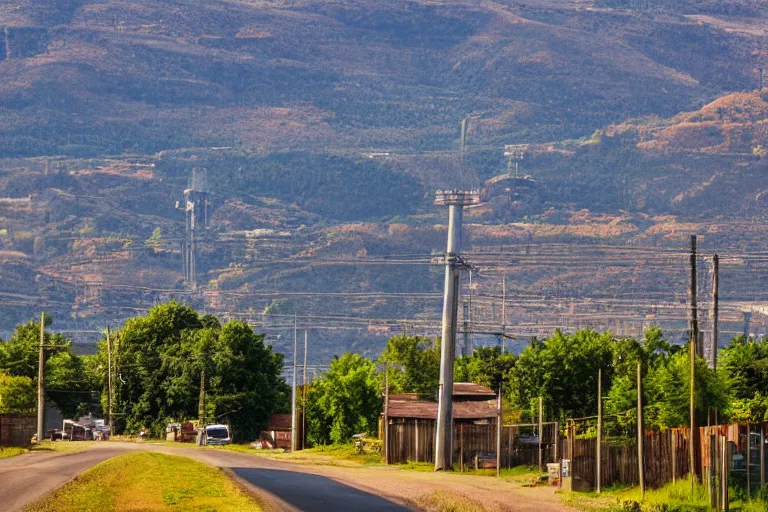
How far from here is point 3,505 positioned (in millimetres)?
41062

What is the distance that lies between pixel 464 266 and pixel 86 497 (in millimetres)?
37039

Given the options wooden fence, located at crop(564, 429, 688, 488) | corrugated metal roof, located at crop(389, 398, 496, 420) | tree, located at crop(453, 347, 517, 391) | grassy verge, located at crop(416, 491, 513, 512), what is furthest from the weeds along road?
tree, located at crop(453, 347, 517, 391)

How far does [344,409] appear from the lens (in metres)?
121

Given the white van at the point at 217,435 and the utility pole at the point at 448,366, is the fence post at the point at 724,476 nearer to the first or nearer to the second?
the utility pole at the point at 448,366

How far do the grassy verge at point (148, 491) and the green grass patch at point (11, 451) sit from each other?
7523 mm

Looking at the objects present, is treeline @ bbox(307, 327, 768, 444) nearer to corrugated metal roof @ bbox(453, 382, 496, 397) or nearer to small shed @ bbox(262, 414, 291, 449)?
corrugated metal roof @ bbox(453, 382, 496, 397)

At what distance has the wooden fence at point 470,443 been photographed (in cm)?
7594

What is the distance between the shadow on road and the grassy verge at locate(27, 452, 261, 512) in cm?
122

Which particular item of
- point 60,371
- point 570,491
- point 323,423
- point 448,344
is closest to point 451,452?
point 448,344

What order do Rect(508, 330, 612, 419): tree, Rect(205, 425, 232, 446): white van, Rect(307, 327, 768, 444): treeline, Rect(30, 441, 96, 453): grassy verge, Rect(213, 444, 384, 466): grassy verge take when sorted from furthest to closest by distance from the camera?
Rect(205, 425, 232, 446): white van
Rect(508, 330, 612, 419): tree
Rect(213, 444, 384, 466): grassy verge
Rect(30, 441, 96, 453): grassy verge
Rect(307, 327, 768, 444): treeline

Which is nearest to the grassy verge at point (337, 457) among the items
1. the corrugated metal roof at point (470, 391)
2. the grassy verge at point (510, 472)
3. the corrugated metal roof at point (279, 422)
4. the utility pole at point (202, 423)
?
the grassy verge at point (510, 472)

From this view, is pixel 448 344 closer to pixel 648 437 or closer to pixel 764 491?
pixel 648 437

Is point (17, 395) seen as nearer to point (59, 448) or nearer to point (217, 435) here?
point (217, 435)

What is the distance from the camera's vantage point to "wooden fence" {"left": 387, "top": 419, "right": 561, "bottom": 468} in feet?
249
